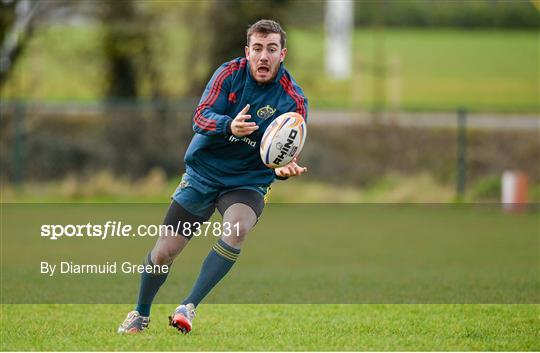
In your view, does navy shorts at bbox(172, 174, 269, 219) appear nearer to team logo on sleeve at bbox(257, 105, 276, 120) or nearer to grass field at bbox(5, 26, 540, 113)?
team logo on sleeve at bbox(257, 105, 276, 120)

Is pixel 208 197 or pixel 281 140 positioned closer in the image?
pixel 281 140

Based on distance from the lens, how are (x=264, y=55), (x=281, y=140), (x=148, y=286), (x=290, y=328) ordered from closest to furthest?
(x=281, y=140)
(x=264, y=55)
(x=148, y=286)
(x=290, y=328)

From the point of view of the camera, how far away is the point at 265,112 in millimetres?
7195

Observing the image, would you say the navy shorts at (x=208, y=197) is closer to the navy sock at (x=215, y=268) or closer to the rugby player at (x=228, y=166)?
the rugby player at (x=228, y=166)

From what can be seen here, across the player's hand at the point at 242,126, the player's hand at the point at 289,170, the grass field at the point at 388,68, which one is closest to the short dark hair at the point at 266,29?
the player's hand at the point at 242,126

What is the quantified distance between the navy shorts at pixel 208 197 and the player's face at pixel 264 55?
81 cm

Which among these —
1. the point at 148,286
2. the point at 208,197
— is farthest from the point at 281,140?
the point at 148,286

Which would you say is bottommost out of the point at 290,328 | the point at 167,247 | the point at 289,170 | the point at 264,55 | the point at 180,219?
the point at 290,328

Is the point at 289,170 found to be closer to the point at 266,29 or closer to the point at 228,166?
the point at 228,166

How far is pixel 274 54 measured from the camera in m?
7.04

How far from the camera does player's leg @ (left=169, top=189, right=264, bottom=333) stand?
277 inches

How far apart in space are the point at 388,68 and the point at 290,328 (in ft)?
99.9

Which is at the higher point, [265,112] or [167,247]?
[265,112]

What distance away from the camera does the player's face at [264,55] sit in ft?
22.9
